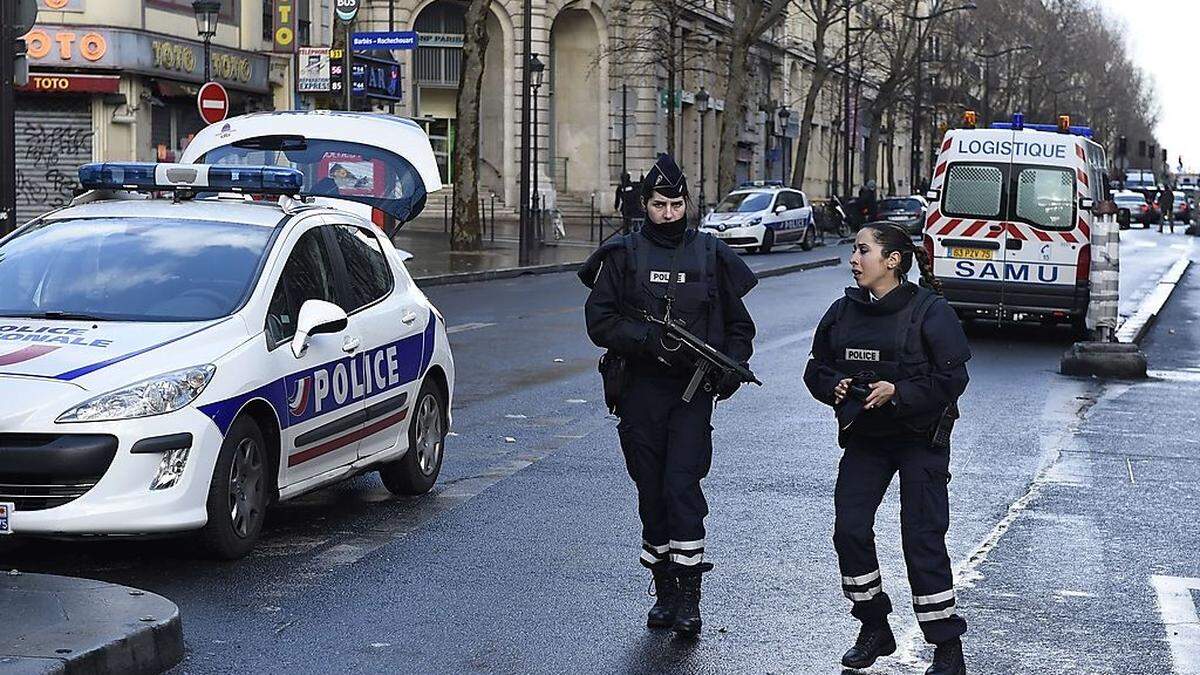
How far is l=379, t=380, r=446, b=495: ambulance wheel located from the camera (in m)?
10.0

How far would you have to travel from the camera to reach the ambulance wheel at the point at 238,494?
7.96 m

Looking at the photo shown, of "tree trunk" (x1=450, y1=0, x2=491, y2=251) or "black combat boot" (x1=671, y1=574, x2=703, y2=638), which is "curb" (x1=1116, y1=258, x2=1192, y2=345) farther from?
"black combat boot" (x1=671, y1=574, x2=703, y2=638)

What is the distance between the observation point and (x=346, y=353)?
9156 millimetres

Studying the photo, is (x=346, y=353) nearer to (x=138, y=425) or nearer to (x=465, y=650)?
(x=138, y=425)

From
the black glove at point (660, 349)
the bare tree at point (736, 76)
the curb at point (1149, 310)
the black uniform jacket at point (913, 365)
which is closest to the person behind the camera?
the black uniform jacket at point (913, 365)

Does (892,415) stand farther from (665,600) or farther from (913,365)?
(665,600)

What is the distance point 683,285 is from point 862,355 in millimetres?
869

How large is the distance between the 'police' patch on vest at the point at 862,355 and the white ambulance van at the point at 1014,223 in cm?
1566

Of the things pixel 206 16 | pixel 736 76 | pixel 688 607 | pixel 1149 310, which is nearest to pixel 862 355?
pixel 688 607

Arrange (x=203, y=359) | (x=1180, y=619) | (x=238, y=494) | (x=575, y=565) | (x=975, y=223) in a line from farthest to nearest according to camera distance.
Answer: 1. (x=975, y=223)
2. (x=575, y=565)
3. (x=238, y=494)
4. (x=203, y=359)
5. (x=1180, y=619)

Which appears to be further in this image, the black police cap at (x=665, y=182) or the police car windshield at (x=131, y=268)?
the police car windshield at (x=131, y=268)

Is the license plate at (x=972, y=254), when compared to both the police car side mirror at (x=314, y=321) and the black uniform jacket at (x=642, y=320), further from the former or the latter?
the black uniform jacket at (x=642, y=320)

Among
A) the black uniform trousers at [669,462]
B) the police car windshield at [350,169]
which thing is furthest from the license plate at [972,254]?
the black uniform trousers at [669,462]

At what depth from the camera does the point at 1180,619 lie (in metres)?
7.53
